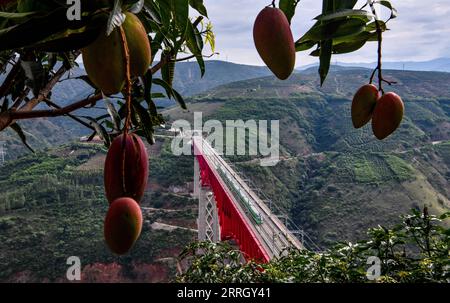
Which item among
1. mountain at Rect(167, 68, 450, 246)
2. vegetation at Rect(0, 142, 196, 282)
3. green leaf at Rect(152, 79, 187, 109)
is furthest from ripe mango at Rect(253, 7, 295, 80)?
vegetation at Rect(0, 142, 196, 282)

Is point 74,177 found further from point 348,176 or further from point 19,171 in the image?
point 348,176

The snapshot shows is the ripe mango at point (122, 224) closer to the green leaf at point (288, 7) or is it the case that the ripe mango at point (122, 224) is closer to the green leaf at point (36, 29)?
the green leaf at point (36, 29)

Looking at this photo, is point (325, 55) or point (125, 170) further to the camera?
point (325, 55)

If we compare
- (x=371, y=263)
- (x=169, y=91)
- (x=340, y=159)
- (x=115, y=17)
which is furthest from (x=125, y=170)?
(x=340, y=159)

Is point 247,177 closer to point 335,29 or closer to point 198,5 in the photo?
point 198,5

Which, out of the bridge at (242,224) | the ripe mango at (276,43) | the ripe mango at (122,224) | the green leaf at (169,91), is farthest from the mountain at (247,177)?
the ripe mango at (276,43)

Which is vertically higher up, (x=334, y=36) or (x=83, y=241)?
(x=334, y=36)
